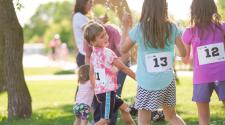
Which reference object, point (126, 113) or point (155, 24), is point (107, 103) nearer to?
point (126, 113)

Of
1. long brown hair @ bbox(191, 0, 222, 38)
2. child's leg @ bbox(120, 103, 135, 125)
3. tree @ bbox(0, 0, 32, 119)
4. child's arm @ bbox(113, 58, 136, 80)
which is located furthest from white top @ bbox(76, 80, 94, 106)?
tree @ bbox(0, 0, 32, 119)

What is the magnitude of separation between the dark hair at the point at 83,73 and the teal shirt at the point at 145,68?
1.12 metres

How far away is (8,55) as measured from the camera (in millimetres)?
10867

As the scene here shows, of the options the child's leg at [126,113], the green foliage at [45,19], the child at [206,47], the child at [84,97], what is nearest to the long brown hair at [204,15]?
the child at [206,47]

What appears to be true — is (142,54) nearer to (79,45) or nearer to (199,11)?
(199,11)

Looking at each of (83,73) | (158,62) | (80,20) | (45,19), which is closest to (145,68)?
(158,62)

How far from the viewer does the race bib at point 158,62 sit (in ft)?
23.1

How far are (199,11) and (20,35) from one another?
4240 millimetres

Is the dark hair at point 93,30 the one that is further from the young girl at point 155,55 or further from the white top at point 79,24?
the white top at point 79,24

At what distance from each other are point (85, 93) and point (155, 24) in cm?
170

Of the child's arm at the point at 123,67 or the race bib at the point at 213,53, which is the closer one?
the race bib at the point at 213,53

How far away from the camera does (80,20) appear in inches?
360

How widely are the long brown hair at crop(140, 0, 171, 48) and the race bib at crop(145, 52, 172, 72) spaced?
11 centimetres

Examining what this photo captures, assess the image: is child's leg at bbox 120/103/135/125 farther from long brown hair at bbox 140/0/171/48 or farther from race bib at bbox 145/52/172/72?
long brown hair at bbox 140/0/171/48
